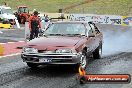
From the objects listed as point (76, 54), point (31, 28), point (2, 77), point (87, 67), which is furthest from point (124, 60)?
point (31, 28)

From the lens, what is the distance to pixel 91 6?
6056 centimetres

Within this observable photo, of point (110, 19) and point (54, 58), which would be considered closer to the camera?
point (54, 58)

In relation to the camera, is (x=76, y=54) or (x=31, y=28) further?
(x=31, y=28)

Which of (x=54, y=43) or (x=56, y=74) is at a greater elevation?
(x=54, y=43)

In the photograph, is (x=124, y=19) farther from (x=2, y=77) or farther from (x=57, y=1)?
(x=2, y=77)

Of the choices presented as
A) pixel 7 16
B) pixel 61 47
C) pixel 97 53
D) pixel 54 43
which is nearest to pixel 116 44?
pixel 97 53

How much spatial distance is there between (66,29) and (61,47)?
1642mm

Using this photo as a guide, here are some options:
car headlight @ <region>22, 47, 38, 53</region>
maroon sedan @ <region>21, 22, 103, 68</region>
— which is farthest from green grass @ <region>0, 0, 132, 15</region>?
car headlight @ <region>22, 47, 38, 53</region>

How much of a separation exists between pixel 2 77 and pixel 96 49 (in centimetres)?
466

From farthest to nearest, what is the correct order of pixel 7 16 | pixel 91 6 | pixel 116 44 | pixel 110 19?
1. pixel 91 6
2. pixel 110 19
3. pixel 7 16
4. pixel 116 44

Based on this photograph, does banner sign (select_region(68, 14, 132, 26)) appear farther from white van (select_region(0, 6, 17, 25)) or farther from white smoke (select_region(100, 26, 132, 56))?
white smoke (select_region(100, 26, 132, 56))

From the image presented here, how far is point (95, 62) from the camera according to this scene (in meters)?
13.1

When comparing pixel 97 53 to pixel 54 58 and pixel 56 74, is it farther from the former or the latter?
pixel 54 58

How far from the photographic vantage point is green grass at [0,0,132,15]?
187ft
